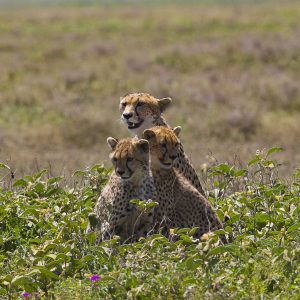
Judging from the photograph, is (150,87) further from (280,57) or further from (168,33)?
(168,33)

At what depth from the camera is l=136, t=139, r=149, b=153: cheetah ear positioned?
5680 millimetres

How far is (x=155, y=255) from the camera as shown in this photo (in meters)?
4.80

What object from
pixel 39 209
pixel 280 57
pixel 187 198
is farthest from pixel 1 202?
pixel 280 57

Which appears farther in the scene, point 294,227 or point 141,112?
point 141,112

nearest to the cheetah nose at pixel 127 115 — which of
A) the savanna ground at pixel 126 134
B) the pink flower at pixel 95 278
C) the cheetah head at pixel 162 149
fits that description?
the savanna ground at pixel 126 134

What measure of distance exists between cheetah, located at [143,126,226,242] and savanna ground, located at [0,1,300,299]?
0.19m

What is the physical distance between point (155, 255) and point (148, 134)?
1335mm

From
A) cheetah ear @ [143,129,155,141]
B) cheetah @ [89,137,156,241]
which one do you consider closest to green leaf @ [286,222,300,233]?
cheetah @ [89,137,156,241]

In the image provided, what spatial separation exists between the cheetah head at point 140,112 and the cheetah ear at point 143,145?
4.63ft

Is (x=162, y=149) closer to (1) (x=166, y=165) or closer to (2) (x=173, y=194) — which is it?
(1) (x=166, y=165)

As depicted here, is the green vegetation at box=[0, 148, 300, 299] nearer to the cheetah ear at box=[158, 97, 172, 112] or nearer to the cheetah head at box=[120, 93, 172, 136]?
the cheetah head at box=[120, 93, 172, 136]

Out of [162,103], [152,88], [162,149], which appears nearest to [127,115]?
[162,103]

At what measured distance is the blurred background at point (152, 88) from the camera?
47.5 ft

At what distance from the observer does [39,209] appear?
19.9ft
